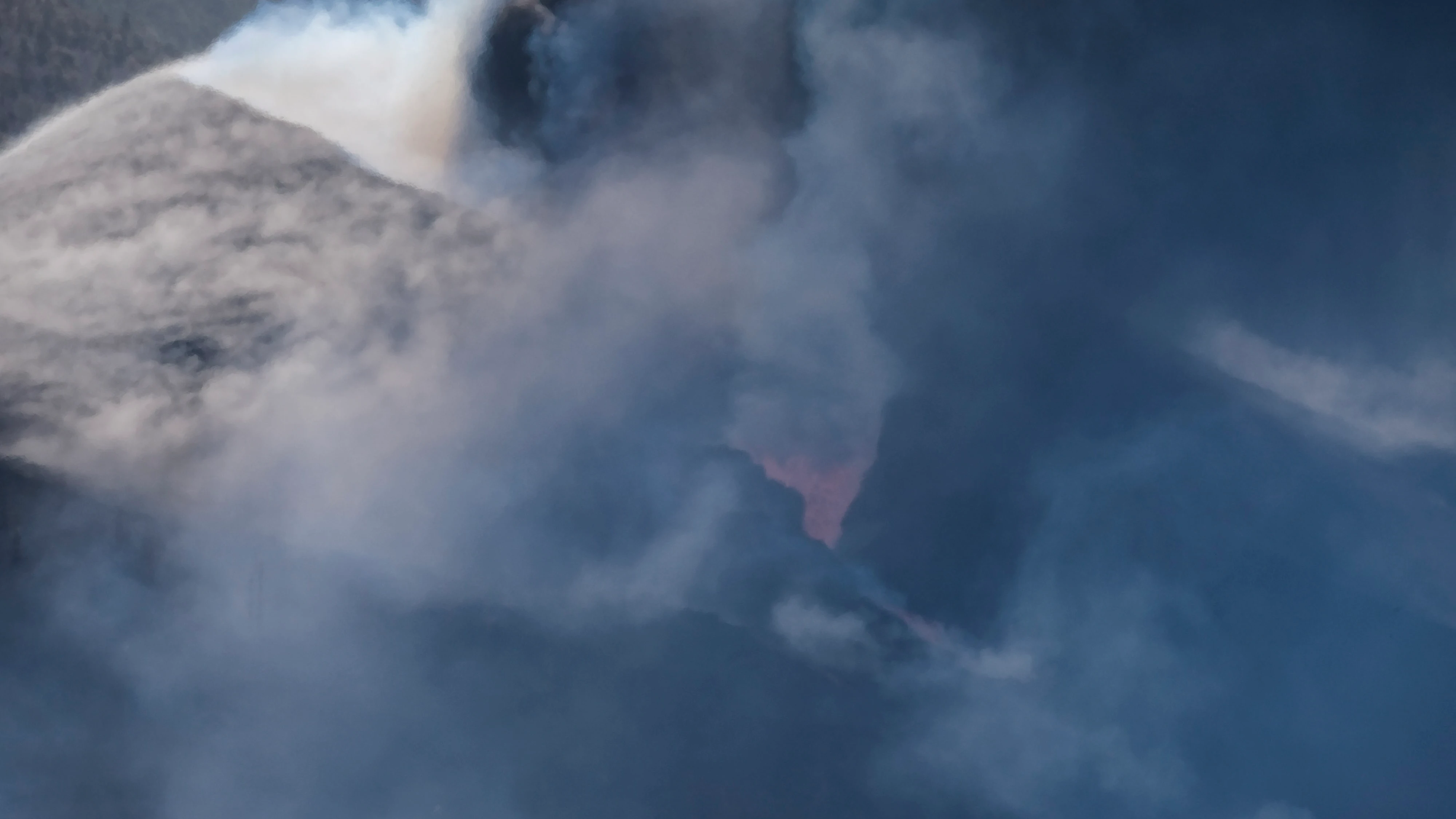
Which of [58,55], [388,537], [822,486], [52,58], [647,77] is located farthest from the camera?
[58,55]

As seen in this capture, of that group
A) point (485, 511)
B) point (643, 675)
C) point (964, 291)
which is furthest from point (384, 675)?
point (964, 291)

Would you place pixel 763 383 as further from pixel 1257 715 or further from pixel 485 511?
pixel 1257 715

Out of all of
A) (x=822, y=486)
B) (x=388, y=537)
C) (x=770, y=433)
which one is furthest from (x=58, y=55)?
(x=822, y=486)

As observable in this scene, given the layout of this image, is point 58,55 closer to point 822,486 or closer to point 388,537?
point 388,537

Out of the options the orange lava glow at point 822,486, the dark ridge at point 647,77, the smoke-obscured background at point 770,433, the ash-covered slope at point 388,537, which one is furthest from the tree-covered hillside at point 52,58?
the orange lava glow at point 822,486

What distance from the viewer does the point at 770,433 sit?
32.4 ft

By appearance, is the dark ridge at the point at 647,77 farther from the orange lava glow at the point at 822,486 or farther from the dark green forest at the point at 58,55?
the dark green forest at the point at 58,55

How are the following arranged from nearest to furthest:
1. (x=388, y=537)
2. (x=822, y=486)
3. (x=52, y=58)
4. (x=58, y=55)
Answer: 1. (x=822, y=486)
2. (x=388, y=537)
3. (x=52, y=58)
4. (x=58, y=55)

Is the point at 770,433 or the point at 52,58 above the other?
the point at 52,58

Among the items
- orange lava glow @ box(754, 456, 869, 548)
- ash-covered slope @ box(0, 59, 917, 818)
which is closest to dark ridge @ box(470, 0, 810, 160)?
ash-covered slope @ box(0, 59, 917, 818)

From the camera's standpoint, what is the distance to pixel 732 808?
9383 mm

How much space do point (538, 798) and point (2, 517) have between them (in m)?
5.66

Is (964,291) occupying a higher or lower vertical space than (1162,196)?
lower

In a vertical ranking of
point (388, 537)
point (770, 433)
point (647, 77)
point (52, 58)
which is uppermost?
point (52, 58)
